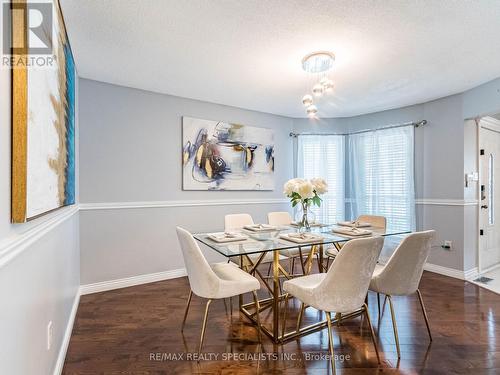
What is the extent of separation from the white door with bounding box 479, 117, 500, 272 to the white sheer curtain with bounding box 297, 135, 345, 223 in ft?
6.10

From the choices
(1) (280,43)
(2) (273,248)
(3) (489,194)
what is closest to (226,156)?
(1) (280,43)

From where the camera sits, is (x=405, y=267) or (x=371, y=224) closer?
(x=405, y=267)

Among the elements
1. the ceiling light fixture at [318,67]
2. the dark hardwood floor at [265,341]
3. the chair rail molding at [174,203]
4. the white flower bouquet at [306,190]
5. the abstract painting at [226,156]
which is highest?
the ceiling light fixture at [318,67]

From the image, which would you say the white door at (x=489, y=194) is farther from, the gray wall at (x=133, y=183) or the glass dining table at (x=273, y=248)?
the gray wall at (x=133, y=183)

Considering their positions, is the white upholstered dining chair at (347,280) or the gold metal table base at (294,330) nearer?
the white upholstered dining chair at (347,280)

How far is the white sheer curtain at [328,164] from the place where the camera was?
4500 mm

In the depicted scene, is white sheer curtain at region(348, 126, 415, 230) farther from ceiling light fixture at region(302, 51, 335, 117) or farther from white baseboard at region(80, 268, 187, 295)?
white baseboard at region(80, 268, 187, 295)

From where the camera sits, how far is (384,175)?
4074 millimetres

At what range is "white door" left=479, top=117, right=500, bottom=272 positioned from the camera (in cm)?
355

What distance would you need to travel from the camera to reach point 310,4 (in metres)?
1.67

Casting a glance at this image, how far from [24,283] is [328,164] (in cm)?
426

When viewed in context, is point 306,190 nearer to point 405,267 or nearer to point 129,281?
point 405,267

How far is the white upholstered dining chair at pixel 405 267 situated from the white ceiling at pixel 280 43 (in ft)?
5.08

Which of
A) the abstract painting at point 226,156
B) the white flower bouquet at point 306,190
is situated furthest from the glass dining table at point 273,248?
the abstract painting at point 226,156
